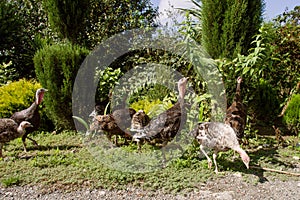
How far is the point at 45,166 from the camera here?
161 inches

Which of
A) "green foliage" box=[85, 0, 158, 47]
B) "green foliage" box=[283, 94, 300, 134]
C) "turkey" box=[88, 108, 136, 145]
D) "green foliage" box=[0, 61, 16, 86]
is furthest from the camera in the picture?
"green foliage" box=[85, 0, 158, 47]

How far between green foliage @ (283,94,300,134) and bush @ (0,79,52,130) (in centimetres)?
484

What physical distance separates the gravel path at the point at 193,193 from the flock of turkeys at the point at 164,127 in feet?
1.08

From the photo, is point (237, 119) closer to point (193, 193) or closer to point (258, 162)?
point (258, 162)

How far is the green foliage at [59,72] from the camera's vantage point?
553 centimetres

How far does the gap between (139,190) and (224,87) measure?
2739 millimetres

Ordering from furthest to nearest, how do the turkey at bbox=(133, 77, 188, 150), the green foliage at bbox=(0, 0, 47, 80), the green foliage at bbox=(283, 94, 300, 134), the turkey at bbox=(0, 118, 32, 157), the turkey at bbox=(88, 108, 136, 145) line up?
the green foliage at bbox=(0, 0, 47, 80) < the green foliage at bbox=(283, 94, 300, 134) < the turkey at bbox=(88, 108, 136, 145) < the turkey at bbox=(0, 118, 32, 157) < the turkey at bbox=(133, 77, 188, 150)

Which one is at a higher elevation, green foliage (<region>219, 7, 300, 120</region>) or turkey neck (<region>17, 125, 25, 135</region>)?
green foliage (<region>219, 7, 300, 120</region>)

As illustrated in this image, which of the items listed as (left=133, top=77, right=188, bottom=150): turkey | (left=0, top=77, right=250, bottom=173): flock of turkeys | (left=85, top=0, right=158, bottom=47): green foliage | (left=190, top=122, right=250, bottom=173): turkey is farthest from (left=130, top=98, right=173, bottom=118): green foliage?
(left=85, top=0, right=158, bottom=47): green foliage

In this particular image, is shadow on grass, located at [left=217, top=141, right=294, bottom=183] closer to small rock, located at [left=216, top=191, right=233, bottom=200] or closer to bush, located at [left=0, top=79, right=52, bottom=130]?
small rock, located at [left=216, top=191, right=233, bottom=200]

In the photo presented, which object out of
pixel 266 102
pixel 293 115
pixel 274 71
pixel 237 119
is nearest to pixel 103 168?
pixel 237 119

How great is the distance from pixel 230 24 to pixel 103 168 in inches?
130

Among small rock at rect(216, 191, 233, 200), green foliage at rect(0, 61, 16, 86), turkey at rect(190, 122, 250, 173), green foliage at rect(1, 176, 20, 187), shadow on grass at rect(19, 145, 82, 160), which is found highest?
green foliage at rect(0, 61, 16, 86)

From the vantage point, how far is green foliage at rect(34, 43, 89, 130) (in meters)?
5.53
